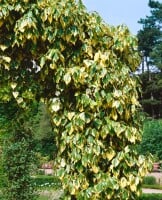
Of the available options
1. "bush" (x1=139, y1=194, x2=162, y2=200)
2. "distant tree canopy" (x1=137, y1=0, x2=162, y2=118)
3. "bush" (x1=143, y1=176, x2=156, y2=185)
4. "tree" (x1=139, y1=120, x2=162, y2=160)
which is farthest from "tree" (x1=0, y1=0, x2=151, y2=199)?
"distant tree canopy" (x1=137, y1=0, x2=162, y2=118)

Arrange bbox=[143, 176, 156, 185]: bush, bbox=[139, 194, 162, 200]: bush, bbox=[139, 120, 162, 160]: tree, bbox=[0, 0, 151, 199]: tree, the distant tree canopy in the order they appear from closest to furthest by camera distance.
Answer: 1. bbox=[0, 0, 151, 199]: tree
2. bbox=[139, 194, 162, 200]: bush
3. bbox=[143, 176, 156, 185]: bush
4. bbox=[139, 120, 162, 160]: tree
5. the distant tree canopy

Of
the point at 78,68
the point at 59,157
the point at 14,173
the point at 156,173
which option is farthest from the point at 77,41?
the point at 156,173

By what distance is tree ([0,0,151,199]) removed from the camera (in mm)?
4453

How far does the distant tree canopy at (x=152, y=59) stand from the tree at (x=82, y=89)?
35.4 meters

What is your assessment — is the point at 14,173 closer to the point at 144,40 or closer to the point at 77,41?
the point at 77,41

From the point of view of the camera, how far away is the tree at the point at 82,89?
14.6 feet

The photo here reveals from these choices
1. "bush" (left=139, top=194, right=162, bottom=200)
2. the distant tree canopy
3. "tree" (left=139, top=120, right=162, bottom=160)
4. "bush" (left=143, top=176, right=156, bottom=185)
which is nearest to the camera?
"bush" (left=139, top=194, right=162, bottom=200)

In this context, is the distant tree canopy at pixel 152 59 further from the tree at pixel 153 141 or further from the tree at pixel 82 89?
the tree at pixel 82 89

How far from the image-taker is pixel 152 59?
41156 millimetres

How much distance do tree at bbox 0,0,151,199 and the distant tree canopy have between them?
35397 mm

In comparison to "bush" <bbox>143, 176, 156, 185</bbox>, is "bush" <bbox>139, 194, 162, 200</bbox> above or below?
below

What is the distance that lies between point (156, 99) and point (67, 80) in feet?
126

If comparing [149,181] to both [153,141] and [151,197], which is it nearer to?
[151,197]

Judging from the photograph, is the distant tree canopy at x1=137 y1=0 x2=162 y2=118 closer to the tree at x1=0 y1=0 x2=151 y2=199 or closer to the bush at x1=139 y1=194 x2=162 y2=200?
Result: the bush at x1=139 y1=194 x2=162 y2=200
